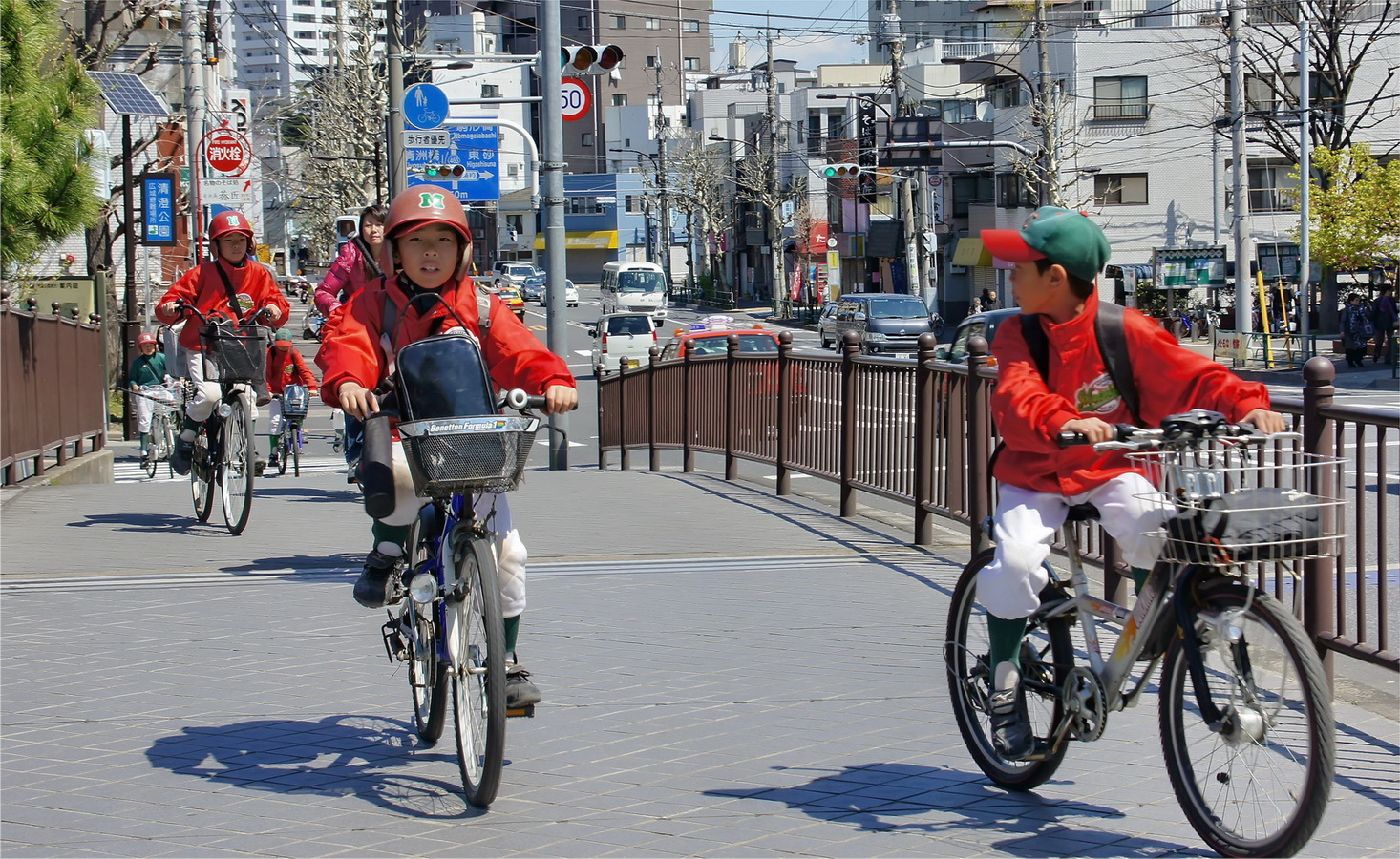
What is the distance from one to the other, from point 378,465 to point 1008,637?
1852 millimetres

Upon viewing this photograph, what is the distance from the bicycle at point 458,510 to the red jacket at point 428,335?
0.22 m

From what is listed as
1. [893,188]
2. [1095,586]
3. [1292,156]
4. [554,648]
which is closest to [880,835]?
[554,648]

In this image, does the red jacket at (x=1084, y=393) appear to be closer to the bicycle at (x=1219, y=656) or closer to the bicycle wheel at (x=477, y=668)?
the bicycle at (x=1219, y=656)

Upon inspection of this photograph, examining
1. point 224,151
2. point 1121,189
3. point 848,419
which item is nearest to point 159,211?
point 224,151

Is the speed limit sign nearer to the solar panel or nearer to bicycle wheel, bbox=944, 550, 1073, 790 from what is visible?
the solar panel

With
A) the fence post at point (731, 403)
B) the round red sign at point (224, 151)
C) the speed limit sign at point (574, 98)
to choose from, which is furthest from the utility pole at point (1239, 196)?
the fence post at point (731, 403)

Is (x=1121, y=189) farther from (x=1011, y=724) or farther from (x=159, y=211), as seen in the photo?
(x=1011, y=724)

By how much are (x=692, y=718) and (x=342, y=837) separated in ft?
5.02

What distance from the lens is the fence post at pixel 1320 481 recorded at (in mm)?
4980

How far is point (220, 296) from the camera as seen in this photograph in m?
9.51

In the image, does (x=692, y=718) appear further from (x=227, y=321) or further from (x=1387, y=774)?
(x=227, y=321)

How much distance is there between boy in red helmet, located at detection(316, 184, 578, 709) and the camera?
4.48 meters

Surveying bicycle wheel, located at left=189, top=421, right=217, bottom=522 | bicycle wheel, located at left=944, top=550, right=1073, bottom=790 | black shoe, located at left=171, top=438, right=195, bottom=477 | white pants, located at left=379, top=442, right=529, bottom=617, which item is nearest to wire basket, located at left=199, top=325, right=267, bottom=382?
bicycle wheel, located at left=189, top=421, right=217, bottom=522

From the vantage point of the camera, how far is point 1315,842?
3861 mm
